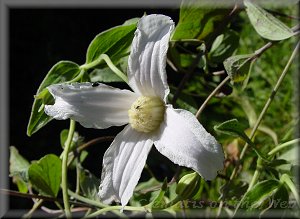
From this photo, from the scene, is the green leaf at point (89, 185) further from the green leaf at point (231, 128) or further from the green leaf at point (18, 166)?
the green leaf at point (231, 128)

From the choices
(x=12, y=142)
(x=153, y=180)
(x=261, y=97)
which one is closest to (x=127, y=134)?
(x=153, y=180)

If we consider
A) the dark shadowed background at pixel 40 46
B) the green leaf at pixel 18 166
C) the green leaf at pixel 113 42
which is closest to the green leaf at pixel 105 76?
the green leaf at pixel 113 42

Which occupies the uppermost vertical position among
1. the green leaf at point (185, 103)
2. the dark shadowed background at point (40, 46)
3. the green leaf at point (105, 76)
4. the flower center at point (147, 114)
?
the flower center at point (147, 114)

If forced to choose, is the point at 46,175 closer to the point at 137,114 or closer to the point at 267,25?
the point at 137,114

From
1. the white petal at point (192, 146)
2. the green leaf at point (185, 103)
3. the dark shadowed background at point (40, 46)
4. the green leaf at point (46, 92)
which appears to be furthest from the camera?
the dark shadowed background at point (40, 46)

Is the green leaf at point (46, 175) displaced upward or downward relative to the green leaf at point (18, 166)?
upward

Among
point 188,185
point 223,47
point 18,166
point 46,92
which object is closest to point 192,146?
point 188,185
